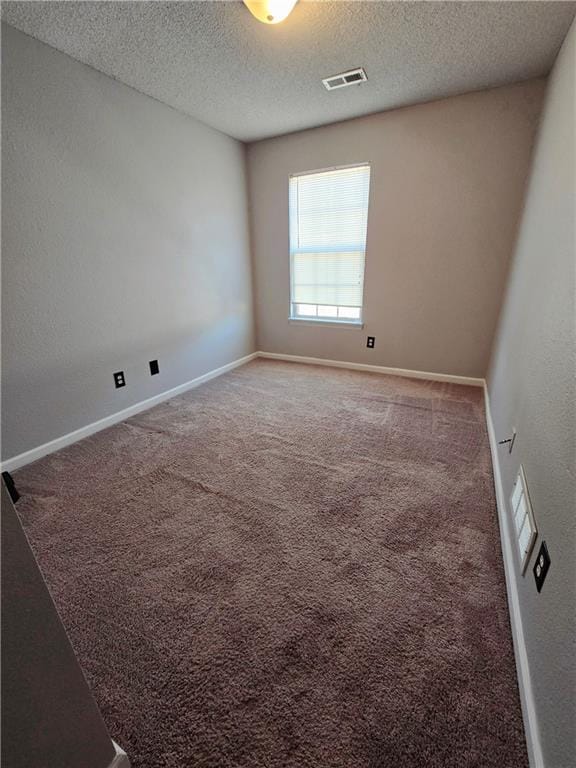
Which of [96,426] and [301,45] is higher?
[301,45]

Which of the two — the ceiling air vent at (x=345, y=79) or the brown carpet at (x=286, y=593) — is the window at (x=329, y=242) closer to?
the ceiling air vent at (x=345, y=79)

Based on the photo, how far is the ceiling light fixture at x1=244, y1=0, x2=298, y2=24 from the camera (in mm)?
1565

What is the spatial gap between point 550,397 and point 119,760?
1.62 metres

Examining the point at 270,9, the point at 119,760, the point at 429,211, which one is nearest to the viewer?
the point at 119,760

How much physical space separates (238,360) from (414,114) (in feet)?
9.55

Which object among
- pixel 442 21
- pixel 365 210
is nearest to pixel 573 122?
pixel 442 21

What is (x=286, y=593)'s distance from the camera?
1269mm

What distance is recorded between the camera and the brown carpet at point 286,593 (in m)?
0.90

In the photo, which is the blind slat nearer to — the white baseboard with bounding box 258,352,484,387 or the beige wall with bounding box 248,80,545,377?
the beige wall with bounding box 248,80,545,377

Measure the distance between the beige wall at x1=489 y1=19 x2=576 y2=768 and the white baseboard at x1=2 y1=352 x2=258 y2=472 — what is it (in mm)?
2612

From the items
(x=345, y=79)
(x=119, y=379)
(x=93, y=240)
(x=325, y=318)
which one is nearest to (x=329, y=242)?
(x=325, y=318)

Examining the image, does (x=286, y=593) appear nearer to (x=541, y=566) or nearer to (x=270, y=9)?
(x=541, y=566)

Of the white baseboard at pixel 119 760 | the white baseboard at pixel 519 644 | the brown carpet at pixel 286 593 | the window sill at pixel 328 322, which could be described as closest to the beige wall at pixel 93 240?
the brown carpet at pixel 286 593

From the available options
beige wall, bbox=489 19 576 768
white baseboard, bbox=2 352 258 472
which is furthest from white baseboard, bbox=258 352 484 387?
beige wall, bbox=489 19 576 768
